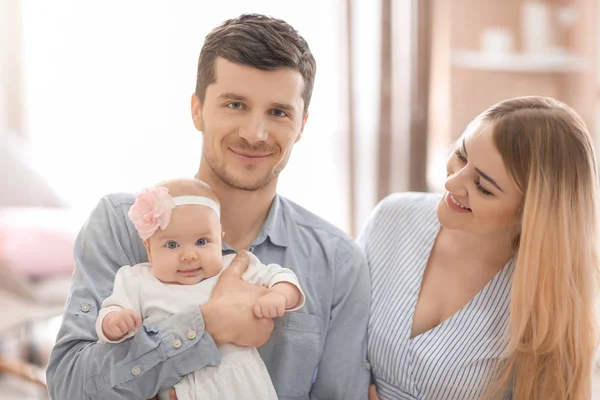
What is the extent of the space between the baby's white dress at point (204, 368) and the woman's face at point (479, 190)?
0.42 metres

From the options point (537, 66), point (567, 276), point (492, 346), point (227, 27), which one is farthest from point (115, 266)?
point (537, 66)

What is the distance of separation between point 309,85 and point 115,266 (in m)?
0.60

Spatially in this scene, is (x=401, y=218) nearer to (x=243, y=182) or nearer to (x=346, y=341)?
(x=346, y=341)

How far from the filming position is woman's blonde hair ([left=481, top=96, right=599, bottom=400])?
155 centimetres

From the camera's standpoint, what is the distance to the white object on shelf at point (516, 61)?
11.6 ft

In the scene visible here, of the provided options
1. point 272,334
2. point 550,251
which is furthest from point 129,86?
point 550,251

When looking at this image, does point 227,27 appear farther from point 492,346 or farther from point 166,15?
point 166,15

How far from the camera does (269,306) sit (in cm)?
143

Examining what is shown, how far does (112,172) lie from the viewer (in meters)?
3.64

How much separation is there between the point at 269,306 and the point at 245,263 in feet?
0.53

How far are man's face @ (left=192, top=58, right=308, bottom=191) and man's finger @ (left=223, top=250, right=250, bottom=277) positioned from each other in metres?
0.16

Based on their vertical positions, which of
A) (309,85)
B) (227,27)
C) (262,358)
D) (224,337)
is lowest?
(262,358)

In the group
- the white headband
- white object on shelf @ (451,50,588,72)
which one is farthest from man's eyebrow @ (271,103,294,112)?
white object on shelf @ (451,50,588,72)

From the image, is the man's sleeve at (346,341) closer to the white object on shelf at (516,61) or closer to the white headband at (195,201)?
the white headband at (195,201)
